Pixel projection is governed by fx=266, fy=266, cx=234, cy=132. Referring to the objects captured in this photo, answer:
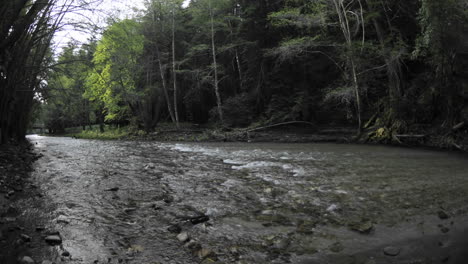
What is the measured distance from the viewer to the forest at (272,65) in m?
9.43

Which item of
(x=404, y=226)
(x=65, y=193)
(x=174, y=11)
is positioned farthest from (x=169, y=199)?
(x=174, y=11)

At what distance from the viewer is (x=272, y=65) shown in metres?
23.3

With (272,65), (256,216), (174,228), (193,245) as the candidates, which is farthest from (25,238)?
(272,65)

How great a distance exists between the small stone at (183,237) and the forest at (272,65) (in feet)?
13.5

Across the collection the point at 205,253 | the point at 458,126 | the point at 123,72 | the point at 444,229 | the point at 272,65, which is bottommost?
the point at 205,253

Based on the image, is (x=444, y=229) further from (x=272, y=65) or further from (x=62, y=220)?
(x=272, y=65)

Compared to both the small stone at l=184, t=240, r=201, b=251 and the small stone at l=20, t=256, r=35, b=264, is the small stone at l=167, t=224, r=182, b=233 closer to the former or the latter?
the small stone at l=184, t=240, r=201, b=251

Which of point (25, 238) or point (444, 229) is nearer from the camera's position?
point (25, 238)

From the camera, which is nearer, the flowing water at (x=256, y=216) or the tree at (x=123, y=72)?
the flowing water at (x=256, y=216)

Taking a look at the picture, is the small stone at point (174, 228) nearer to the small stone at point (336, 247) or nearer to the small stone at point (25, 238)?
the small stone at point (25, 238)

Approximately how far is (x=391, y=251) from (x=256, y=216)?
1594 mm

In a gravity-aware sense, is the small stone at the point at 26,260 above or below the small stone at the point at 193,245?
above

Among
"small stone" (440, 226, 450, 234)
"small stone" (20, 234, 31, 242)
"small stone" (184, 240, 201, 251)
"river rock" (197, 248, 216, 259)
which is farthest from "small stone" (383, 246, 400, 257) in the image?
"small stone" (20, 234, 31, 242)

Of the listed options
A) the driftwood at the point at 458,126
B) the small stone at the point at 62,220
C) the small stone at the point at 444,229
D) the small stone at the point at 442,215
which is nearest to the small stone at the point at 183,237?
the small stone at the point at 62,220
